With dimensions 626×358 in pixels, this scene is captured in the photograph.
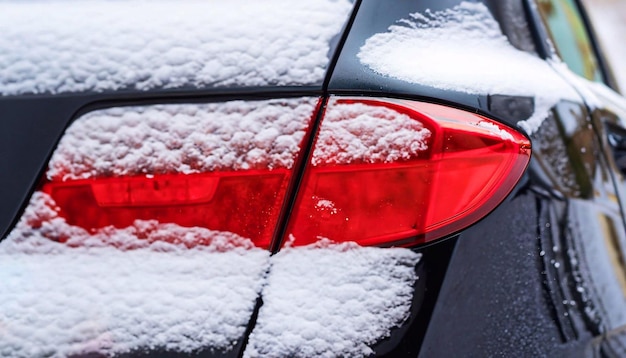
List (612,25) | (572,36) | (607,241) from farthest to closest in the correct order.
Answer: (612,25) < (572,36) < (607,241)

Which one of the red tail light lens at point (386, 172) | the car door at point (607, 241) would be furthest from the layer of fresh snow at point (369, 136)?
the car door at point (607, 241)

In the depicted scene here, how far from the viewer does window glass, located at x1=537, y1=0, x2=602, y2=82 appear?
6.59 ft

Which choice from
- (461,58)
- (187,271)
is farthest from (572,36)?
(187,271)

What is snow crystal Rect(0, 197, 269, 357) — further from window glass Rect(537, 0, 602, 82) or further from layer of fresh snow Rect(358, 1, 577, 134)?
window glass Rect(537, 0, 602, 82)

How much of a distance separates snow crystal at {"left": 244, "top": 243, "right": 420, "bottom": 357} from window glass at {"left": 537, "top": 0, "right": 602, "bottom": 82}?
1070 millimetres

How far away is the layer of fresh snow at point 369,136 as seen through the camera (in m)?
1.12

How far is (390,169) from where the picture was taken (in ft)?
3.67

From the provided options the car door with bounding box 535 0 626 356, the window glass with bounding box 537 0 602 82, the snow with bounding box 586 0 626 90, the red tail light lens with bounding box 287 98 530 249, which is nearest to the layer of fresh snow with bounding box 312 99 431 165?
the red tail light lens with bounding box 287 98 530 249

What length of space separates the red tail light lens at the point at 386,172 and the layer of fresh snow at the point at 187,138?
0.06 meters

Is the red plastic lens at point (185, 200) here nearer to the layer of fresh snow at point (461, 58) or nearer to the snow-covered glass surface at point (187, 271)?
the snow-covered glass surface at point (187, 271)

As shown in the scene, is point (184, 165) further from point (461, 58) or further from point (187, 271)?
point (461, 58)

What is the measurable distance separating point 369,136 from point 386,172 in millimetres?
64

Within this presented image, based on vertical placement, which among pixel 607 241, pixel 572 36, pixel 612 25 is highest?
pixel 572 36

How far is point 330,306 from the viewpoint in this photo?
3.62 feet
